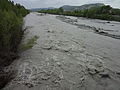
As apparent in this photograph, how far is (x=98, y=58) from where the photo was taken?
9.76 metres

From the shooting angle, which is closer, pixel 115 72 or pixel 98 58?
pixel 115 72

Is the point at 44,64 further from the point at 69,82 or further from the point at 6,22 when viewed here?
the point at 6,22

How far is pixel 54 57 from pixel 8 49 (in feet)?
10.8

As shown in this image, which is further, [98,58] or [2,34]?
[98,58]

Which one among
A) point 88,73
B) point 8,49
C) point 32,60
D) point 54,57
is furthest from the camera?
point 54,57

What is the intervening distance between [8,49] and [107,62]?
6.93m

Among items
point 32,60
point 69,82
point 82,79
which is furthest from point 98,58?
point 32,60

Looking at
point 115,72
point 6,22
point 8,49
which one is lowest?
point 115,72

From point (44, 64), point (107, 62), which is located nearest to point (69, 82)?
point (44, 64)

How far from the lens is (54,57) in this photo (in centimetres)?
952

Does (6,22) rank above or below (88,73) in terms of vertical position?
above

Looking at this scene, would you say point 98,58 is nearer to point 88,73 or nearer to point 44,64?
point 88,73

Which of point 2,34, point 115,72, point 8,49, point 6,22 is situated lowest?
point 115,72

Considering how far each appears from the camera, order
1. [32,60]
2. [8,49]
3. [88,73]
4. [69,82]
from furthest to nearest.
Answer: [32,60], [8,49], [88,73], [69,82]
